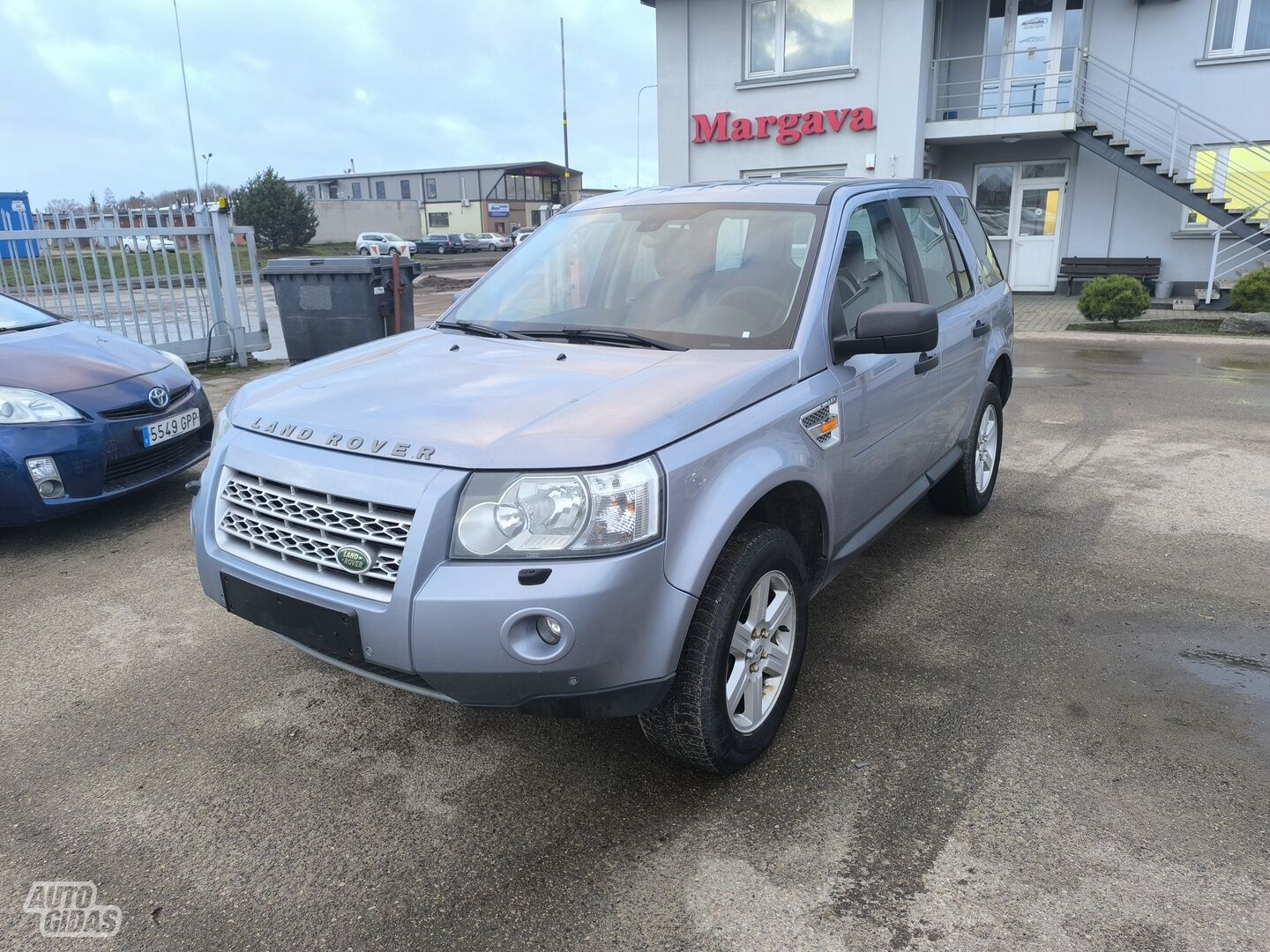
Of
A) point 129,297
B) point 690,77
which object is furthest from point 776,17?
point 129,297

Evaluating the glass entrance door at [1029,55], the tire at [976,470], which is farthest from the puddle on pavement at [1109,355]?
the glass entrance door at [1029,55]

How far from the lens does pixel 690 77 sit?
1884 cm

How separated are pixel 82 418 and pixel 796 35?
16.7 meters

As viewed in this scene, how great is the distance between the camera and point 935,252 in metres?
4.46

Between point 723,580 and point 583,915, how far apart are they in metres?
0.93

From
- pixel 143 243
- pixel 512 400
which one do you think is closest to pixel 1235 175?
pixel 143 243

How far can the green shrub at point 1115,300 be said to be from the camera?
1295 centimetres

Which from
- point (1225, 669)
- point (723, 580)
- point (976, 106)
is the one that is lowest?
point (1225, 669)

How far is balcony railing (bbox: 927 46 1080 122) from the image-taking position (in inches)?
669

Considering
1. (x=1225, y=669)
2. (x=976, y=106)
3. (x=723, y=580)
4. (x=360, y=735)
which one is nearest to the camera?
(x=723, y=580)

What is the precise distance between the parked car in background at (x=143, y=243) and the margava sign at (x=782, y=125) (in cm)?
1170

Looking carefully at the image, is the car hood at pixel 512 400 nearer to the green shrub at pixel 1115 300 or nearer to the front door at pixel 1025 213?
the green shrub at pixel 1115 300

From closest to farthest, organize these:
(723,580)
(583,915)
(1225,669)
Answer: (583,915)
(723,580)
(1225,669)

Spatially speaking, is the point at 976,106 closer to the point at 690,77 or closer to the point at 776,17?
→ the point at 776,17
